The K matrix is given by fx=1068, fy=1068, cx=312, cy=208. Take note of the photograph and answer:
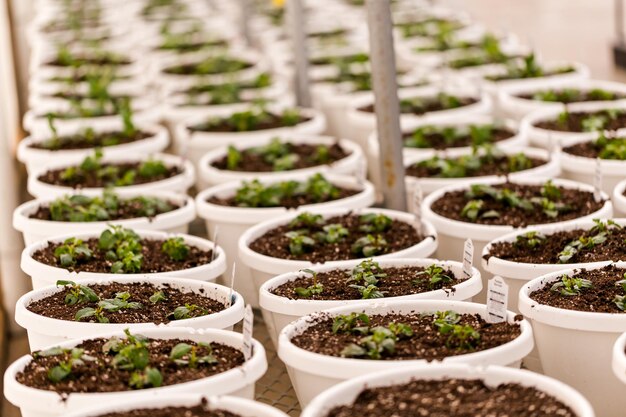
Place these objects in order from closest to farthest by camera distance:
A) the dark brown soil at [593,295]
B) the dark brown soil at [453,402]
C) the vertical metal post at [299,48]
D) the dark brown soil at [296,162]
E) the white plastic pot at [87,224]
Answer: the dark brown soil at [453,402], the dark brown soil at [593,295], the white plastic pot at [87,224], the dark brown soil at [296,162], the vertical metal post at [299,48]

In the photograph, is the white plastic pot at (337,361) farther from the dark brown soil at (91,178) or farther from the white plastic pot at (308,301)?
the dark brown soil at (91,178)

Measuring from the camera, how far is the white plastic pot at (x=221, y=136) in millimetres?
5703

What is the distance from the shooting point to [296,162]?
17.2 feet

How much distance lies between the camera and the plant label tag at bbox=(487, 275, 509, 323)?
2.93 metres

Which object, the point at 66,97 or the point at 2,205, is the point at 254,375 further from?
the point at 66,97

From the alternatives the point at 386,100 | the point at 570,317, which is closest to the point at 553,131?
the point at 386,100

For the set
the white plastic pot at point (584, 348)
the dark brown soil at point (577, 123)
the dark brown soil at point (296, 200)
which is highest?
the dark brown soil at point (577, 123)

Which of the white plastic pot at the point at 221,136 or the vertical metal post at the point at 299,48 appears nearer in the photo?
the white plastic pot at the point at 221,136

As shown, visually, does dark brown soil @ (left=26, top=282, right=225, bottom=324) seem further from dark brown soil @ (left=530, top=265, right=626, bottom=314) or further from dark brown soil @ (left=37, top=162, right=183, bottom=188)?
dark brown soil @ (left=37, top=162, right=183, bottom=188)

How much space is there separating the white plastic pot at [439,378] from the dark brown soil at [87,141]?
3.51 meters

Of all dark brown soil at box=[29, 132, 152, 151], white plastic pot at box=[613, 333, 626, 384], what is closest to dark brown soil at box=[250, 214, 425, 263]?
white plastic pot at box=[613, 333, 626, 384]

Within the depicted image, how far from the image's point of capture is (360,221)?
4.22 m

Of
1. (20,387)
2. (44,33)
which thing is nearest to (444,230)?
(20,387)

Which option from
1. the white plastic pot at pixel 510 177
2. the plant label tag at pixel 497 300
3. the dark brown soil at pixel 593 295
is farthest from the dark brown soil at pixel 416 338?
the white plastic pot at pixel 510 177
